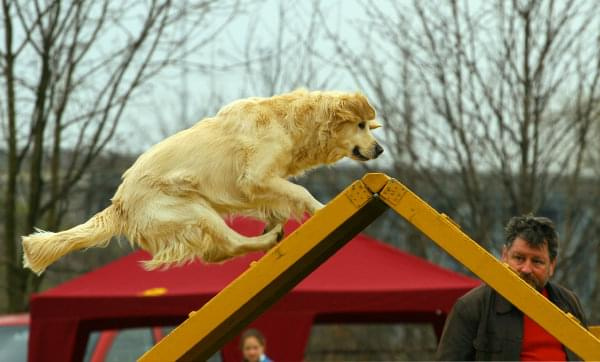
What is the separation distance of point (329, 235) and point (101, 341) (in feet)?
20.6

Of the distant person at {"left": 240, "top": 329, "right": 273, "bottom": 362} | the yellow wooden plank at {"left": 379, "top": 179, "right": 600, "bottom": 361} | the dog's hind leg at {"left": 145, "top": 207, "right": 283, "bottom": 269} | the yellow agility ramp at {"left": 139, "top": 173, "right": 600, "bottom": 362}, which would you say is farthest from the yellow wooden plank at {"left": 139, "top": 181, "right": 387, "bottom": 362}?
the distant person at {"left": 240, "top": 329, "right": 273, "bottom": 362}

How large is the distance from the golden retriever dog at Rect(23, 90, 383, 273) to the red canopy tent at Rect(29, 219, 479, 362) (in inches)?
175

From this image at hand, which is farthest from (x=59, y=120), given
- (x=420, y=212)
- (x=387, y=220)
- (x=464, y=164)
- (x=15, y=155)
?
(x=420, y=212)

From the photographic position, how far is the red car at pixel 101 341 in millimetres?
9664

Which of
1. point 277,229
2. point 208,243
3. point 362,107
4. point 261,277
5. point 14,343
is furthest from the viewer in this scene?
point 14,343

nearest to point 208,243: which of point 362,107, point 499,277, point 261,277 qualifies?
point 261,277

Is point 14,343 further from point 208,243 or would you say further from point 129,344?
point 208,243

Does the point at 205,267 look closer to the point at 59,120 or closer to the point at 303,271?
the point at 59,120

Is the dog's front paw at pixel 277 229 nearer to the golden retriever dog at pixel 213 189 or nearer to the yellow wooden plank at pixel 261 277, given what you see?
the golden retriever dog at pixel 213 189

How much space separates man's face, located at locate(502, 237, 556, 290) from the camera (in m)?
4.82

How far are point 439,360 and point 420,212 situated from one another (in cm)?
104

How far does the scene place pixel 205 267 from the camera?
9.42 metres

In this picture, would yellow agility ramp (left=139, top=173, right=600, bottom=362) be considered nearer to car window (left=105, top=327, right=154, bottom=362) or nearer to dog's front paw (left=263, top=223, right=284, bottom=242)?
dog's front paw (left=263, top=223, right=284, bottom=242)

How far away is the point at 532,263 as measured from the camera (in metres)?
4.83
